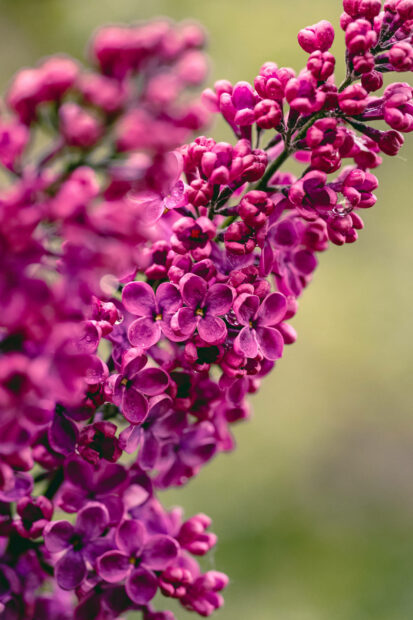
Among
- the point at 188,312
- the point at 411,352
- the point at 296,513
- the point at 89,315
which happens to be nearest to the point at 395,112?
the point at 188,312

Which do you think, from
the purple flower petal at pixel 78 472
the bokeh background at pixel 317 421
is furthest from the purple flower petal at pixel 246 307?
the bokeh background at pixel 317 421

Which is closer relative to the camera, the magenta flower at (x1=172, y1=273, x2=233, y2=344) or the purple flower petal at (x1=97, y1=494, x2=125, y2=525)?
the magenta flower at (x1=172, y1=273, x2=233, y2=344)

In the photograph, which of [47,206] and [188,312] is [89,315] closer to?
[188,312]

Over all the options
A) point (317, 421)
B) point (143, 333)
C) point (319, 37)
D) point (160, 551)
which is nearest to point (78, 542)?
point (160, 551)

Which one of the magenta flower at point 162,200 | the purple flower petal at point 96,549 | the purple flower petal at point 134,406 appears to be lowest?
the purple flower petal at point 96,549

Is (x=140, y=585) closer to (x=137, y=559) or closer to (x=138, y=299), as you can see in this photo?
(x=137, y=559)

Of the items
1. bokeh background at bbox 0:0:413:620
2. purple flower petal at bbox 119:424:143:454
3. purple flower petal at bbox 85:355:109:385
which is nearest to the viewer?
purple flower petal at bbox 85:355:109:385

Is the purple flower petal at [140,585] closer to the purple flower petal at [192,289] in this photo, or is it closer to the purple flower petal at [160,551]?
the purple flower petal at [160,551]

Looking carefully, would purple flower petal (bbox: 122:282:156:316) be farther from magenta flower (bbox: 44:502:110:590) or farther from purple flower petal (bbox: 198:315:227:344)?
magenta flower (bbox: 44:502:110:590)

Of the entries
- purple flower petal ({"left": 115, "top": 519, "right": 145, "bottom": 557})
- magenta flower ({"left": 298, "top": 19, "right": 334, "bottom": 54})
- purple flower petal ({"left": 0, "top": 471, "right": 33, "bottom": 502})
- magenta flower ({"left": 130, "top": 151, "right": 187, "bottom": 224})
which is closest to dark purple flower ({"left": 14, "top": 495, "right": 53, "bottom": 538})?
purple flower petal ({"left": 0, "top": 471, "right": 33, "bottom": 502})
